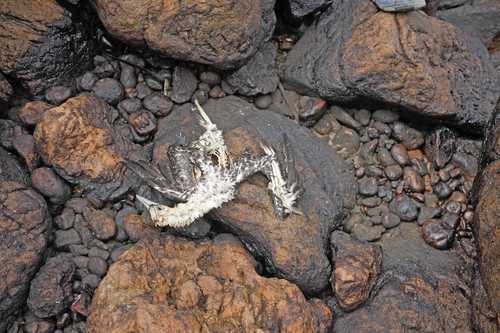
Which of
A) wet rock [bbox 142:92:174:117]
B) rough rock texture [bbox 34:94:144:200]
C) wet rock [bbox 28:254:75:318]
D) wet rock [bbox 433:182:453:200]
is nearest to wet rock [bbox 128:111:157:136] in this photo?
wet rock [bbox 142:92:174:117]

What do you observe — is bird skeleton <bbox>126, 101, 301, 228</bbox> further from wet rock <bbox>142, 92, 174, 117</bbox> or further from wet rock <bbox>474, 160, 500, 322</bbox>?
wet rock <bbox>474, 160, 500, 322</bbox>

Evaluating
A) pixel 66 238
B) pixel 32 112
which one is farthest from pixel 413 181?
pixel 32 112

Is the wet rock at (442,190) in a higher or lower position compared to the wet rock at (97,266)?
lower

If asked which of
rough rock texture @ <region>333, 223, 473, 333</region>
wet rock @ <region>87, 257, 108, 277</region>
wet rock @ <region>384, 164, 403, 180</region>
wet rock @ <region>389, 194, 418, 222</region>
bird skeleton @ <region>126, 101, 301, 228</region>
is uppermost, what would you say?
bird skeleton @ <region>126, 101, 301, 228</region>

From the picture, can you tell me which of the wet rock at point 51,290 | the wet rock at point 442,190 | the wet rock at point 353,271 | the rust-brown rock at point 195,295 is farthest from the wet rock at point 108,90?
the wet rock at point 442,190

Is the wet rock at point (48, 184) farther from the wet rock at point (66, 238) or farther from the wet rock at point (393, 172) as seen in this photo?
the wet rock at point (393, 172)

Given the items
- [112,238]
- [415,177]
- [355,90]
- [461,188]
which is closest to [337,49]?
[355,90]

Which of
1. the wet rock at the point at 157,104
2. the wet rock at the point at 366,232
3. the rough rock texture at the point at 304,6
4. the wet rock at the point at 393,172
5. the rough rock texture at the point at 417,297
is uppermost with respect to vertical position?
the rough rock texture at the point at 304,6
